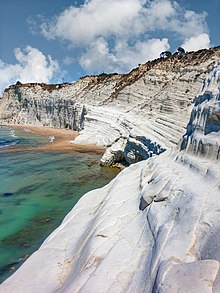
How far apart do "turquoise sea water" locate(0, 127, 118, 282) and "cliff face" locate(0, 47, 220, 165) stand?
3234mm

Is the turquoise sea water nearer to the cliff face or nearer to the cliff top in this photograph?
the cliff face

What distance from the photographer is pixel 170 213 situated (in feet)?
20.0

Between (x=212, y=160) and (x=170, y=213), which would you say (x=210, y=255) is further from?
(x=212, y=160)

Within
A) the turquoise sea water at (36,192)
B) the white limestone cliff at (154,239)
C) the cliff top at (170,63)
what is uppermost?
the cliff top at (170,63)

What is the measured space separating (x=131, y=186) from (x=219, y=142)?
367 cm

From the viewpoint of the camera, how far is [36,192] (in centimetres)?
1589

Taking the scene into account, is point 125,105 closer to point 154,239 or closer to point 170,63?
point 170,63

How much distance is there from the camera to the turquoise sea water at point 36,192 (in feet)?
33.8

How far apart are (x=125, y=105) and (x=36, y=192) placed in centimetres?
2741

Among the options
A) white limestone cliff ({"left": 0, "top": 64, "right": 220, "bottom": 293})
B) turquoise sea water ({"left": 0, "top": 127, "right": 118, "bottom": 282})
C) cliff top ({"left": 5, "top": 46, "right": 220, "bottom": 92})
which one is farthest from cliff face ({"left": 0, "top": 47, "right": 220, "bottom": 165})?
white limestone cliff ({"left": 0, "top": 64, "right": 220, "bottom": 293})

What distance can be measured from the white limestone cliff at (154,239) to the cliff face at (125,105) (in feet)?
24.2

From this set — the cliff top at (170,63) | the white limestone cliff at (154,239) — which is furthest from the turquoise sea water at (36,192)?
the cliff top at (170,63)

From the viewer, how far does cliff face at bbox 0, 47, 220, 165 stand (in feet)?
65.8

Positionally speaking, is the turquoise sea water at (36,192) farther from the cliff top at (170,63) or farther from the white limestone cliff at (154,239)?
the cliff top at (170,63)
